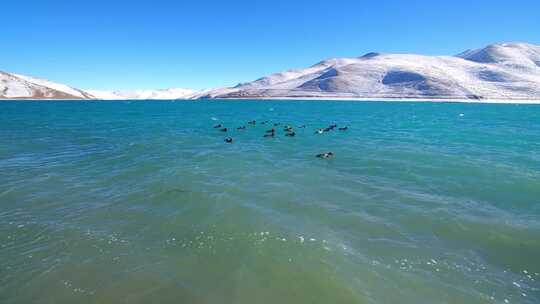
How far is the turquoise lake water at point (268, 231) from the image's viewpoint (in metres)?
7.78

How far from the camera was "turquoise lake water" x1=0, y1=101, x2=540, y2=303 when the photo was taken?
778cm

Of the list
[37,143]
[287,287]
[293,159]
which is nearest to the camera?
[287,287]

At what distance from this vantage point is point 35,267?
328 inches

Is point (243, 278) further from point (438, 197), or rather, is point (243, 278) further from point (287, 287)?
point (438, 197)

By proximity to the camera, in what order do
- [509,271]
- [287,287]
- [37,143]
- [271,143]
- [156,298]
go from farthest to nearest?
1. [271,143]
2. [37,143]
3. [509,271]
4. [287,287]
5. [156,298]

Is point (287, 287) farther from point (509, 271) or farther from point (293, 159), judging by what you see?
point (293, 159)

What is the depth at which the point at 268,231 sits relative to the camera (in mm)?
10891

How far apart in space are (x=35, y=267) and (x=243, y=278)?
5742 mm

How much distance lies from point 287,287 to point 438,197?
10173 mm

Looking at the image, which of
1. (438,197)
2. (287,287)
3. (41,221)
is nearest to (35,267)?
(41,221)

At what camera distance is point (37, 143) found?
28766 millimetres

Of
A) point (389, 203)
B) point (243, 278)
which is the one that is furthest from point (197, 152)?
point (243, 278)

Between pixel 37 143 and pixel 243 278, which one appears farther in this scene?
pixel 37 143

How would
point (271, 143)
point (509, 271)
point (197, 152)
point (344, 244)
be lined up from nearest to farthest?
point (509, 271) → point (344, 244) → point (197, 152) → point (271, 143)
